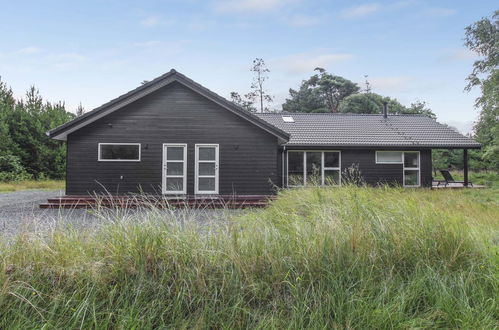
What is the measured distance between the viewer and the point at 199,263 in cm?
237

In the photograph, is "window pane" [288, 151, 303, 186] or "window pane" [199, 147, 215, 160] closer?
"window pane" [199, 147, 215, 160]

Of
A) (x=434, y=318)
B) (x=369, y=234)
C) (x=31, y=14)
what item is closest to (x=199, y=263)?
(x=369, y=234)

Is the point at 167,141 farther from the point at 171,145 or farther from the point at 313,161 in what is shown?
the point at 313,161

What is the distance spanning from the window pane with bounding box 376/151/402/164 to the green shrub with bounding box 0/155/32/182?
19.9 meters

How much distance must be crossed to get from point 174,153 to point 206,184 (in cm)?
158

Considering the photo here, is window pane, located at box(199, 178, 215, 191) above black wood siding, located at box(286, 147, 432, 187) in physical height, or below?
below

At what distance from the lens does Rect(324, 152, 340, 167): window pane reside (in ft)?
44.4

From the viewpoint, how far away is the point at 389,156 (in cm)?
1355

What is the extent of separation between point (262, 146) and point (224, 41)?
588 centimetres

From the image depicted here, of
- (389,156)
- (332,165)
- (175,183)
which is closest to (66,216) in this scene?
(175,183)

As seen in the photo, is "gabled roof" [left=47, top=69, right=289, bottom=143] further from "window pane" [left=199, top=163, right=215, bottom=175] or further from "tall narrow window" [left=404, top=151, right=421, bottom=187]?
"tall narrow window" [left=404, top=151, right=421, bottom=187]

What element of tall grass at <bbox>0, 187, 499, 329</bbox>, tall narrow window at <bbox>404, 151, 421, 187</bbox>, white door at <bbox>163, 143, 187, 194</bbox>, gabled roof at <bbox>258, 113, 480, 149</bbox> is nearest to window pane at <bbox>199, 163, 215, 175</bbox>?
white door at <bbox>163, 143, 187, 194</bbox>

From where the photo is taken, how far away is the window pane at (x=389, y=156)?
13.5 m

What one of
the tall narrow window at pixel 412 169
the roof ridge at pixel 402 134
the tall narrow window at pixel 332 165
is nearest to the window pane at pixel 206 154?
the tall narrow window at pixel 332 165
